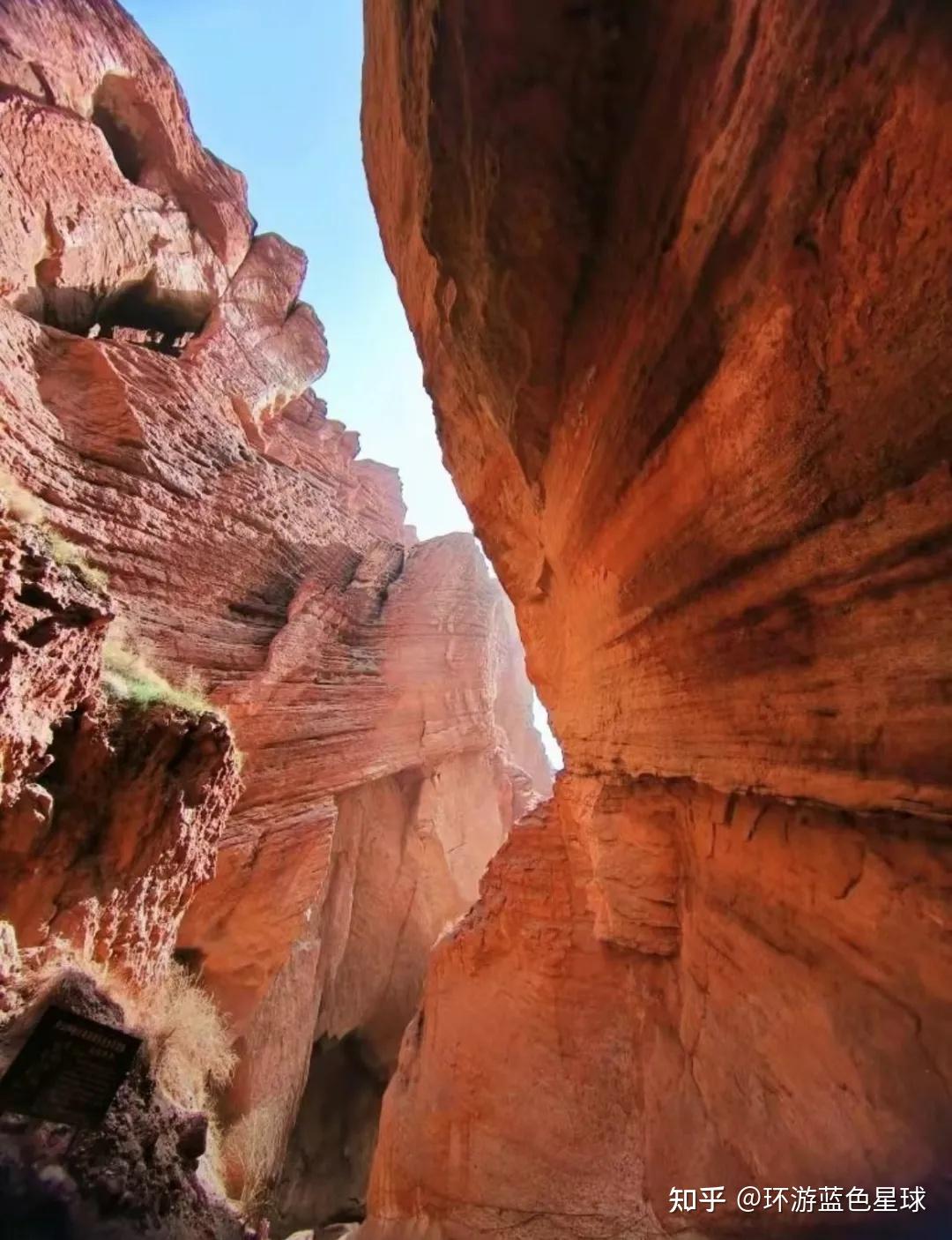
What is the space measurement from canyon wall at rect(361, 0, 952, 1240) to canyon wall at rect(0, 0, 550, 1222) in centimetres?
361

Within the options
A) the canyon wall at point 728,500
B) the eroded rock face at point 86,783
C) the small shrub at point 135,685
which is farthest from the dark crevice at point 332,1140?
the small shrub at point 135,685

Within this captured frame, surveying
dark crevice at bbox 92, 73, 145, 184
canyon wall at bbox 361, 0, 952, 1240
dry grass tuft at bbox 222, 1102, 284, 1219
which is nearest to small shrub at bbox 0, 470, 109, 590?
canyon wall at bbox 361, 0, 952, 1240

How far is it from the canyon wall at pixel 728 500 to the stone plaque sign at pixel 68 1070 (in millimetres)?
3423

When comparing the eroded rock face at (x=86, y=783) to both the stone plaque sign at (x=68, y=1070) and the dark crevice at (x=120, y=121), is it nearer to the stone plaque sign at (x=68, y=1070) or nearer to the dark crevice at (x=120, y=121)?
the stone plaque sign at (x=68, y=1070)

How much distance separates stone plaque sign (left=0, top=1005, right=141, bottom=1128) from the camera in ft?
8.52

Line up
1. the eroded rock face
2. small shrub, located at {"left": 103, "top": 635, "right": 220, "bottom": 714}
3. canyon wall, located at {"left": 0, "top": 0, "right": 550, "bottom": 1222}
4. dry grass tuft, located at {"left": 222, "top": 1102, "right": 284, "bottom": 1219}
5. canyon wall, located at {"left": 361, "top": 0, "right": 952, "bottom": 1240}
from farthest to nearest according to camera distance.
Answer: dry grass tuft, located at {"left": 222, "top": 1102, "right": 284, "bottom": 1219}
small shrub, located at {"left": 103, "top": 635, "right": 220, "bottom": 714}
canyon wall, located at {"left": 0, "top": 0, "right": 550, "bottom": 1222}
the eroded rock face
canyon wall, located at {"left": 361, "top": 0, "right": 952, "bottom": 1240}

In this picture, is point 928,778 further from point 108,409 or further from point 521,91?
point 108,409

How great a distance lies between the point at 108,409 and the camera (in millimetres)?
8133

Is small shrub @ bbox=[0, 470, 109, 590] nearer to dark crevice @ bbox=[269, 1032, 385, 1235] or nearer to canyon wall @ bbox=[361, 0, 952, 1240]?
canyon wall @ bbox=[361, 0, 952, 1240]

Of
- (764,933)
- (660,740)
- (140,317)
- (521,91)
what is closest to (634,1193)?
(764,933)

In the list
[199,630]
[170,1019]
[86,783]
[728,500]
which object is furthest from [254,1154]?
[728,500]

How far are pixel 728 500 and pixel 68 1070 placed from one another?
433cm

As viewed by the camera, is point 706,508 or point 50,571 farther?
point 50,571

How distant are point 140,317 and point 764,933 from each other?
51.5ft
